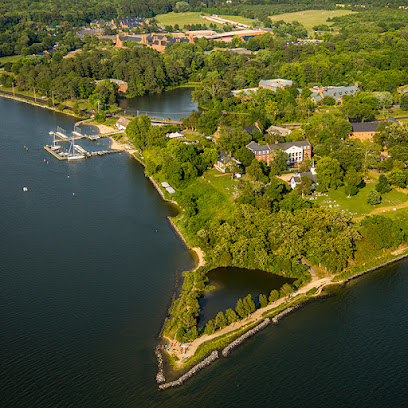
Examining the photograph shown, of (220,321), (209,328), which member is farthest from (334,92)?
(209,328)

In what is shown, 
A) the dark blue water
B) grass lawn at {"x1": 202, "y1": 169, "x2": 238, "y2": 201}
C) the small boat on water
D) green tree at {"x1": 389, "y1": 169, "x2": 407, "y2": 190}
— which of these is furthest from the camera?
the small boat on water

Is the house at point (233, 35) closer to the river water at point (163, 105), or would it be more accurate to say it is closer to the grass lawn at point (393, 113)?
the river water at point (163, 105)

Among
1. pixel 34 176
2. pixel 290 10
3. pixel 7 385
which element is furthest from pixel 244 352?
pixel 290 10

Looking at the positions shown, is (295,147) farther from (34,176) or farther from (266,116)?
(34,176)

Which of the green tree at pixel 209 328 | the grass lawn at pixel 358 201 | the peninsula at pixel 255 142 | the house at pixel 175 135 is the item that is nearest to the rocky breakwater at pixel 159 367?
the peninsula at pixel 255 142

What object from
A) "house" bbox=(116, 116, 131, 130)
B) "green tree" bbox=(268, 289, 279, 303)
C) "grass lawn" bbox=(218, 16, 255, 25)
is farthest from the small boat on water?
"grass lawn" bbox=(218, 16, 255, 25)

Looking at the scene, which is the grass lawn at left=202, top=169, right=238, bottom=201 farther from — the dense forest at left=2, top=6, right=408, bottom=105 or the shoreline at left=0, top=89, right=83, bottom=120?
the shoreline at left=0, top=89, right=83, bottom=120
